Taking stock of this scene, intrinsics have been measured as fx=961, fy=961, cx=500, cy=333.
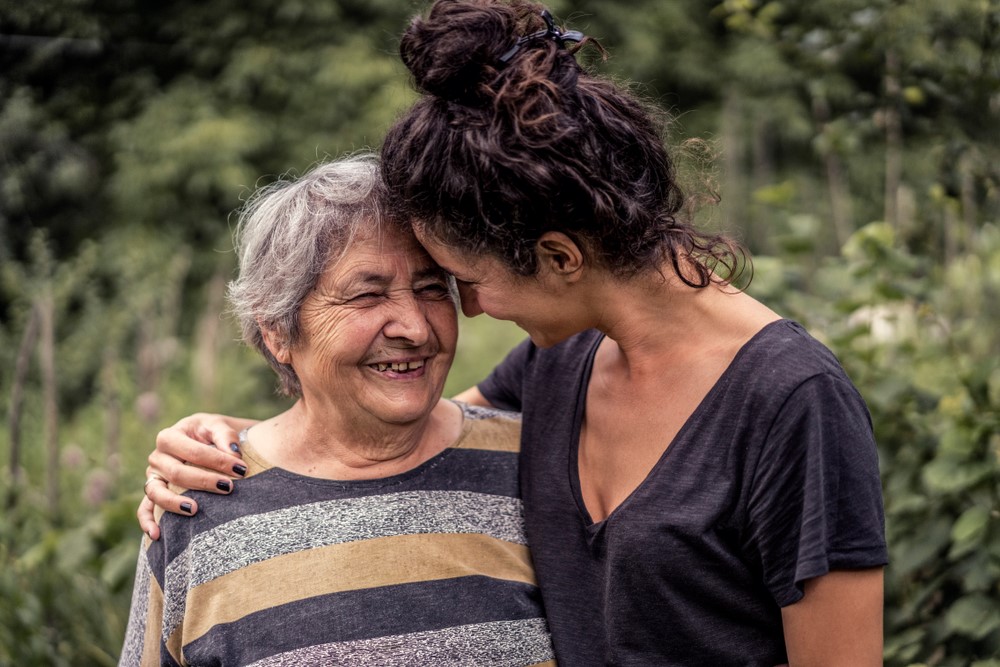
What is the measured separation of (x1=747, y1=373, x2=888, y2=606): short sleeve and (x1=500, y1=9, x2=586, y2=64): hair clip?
0.71m

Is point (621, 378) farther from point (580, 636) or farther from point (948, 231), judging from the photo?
point (948, 231)

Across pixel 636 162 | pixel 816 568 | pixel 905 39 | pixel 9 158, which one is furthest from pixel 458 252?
pixel 9 158

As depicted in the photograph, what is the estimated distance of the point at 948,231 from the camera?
12.7 ft

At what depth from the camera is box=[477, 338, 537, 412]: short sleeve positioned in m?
2.19

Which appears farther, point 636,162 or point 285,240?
point 285,240

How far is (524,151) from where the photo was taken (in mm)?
1532

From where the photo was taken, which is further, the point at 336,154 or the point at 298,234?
the point at 336,154

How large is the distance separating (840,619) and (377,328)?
3.15 feet

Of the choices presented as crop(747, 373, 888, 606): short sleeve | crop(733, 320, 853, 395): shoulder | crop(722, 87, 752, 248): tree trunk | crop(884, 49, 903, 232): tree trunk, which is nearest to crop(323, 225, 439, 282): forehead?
crop(733, 320, 853, 395): shoulder

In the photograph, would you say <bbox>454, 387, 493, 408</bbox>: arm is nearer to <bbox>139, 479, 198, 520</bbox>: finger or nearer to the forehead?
the forehead

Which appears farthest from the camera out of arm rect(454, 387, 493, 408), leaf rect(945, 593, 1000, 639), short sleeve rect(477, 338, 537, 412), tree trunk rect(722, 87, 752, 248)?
tree trunk rect(722, 87, 752, 248)

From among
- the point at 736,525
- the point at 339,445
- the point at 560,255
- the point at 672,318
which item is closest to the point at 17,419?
the point at 339,445

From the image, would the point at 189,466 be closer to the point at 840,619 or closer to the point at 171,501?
the point at 171,501

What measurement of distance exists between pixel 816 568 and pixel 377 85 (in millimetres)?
7010
